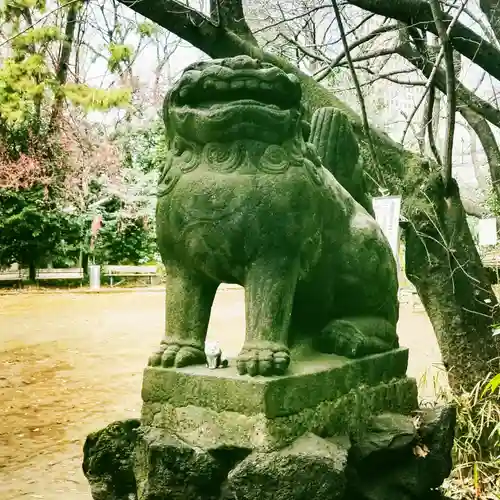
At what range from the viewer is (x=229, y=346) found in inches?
303

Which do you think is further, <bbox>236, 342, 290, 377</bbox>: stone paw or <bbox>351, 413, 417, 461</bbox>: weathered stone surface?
<bbox>351, 413, 417, 461</bbox>: weathered stone surface

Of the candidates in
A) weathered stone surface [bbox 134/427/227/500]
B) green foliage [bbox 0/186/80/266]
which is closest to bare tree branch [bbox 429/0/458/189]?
weathered stone surface [bbox 134/427/227/500]

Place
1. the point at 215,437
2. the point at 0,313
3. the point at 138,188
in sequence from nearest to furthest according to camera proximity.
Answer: the point at 215,437 < the point at 0,313 < the point at 138,188

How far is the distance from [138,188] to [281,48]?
11.8 metres

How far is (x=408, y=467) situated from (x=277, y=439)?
58 centimetres

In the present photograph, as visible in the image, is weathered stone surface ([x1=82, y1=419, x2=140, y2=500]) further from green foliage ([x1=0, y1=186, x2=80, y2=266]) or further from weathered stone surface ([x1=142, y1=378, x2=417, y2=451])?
green foliage ([x1=0, y1=186, x2=80, y2=266])

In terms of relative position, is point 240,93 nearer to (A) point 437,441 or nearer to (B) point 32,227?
(A) point 437,441

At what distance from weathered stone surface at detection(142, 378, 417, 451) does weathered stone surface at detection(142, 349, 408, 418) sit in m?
0.02

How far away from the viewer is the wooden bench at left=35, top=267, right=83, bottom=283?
52.7ft

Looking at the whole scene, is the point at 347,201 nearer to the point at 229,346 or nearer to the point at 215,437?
the point at 215,437

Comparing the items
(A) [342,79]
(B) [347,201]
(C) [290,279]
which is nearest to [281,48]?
(A) [342,79]

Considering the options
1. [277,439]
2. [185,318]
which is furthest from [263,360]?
[185,318]

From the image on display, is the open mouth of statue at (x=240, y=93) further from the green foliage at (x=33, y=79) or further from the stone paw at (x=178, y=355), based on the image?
the green foliage at (x=33, y=79)

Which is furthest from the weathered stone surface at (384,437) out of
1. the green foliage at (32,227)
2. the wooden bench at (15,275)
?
the wooden bench at (15,275)
